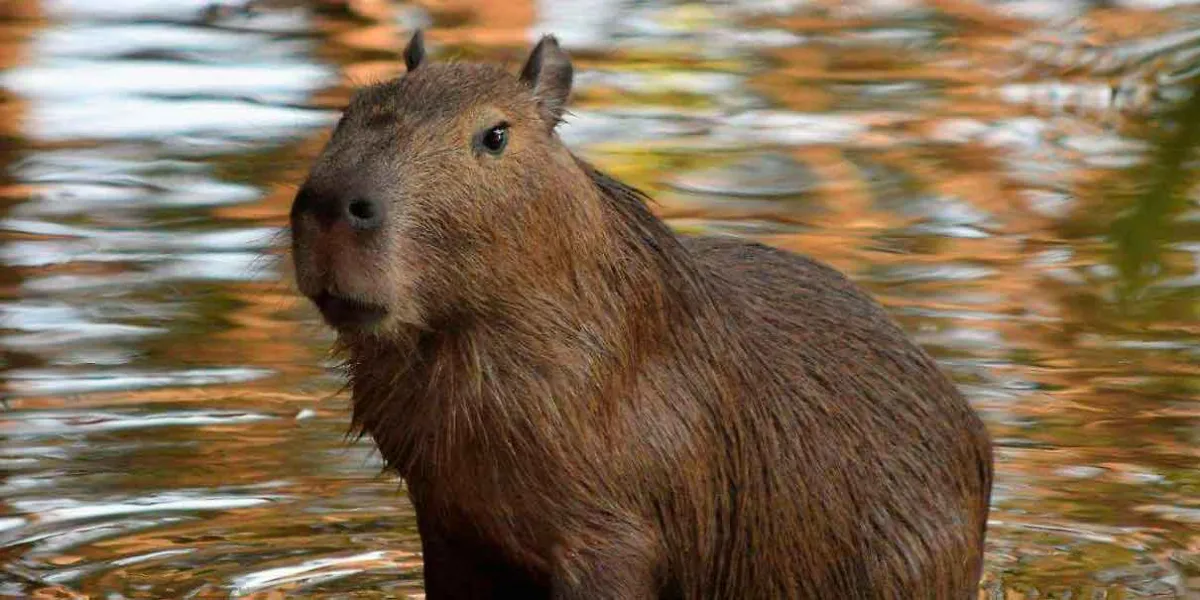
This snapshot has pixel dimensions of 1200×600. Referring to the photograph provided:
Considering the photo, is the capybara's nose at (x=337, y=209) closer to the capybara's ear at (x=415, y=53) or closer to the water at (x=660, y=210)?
the water at (x=660, y=210)

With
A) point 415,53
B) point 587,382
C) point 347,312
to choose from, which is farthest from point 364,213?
point 415,53

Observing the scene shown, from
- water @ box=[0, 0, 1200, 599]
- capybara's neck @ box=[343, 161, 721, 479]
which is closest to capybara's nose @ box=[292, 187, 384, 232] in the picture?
capybara's neck @ box=[343, 161, 721, 479]

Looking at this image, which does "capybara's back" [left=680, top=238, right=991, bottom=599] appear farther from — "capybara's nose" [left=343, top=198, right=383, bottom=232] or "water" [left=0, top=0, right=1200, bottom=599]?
"capybara's nose" [left=343, top=198, right=383, bottom=232]

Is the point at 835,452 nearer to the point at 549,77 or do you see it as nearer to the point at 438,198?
the point at 549,77

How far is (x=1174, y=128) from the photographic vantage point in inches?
25.3

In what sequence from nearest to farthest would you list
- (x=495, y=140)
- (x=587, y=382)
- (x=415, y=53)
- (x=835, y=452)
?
(x=495, y=140) → (x=587, y=382) → (x=415, y=53) → (x=835, y=452)

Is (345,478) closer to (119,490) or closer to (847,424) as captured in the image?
(119,490)

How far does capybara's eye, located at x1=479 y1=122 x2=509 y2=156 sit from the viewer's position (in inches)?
103

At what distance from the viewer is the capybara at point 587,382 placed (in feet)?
8.25

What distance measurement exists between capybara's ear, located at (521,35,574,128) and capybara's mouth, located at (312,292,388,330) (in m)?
0.46

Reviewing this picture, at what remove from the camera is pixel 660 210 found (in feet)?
21.4

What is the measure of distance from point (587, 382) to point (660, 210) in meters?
3.80

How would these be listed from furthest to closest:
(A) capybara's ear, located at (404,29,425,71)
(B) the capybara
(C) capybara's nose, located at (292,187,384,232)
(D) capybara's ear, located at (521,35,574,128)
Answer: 1. (A) capybara's ear, located at (404,29,425,71)
2. (D) capybara's ear, located at (521,35,574,128)
3. (B) the capybara
4. (C) capybara's nose, located at (292,187,384,232)

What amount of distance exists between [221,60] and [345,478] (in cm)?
499
